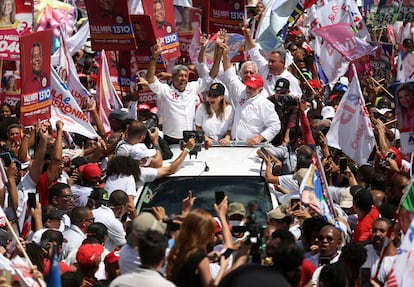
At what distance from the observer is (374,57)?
2202 centimetres

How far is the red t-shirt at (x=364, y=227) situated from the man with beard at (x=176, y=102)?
3.94 metres

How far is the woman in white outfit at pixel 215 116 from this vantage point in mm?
14773

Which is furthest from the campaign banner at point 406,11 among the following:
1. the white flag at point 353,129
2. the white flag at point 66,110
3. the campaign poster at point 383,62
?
the white flag at point 66,110

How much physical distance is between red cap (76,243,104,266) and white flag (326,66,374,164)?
440cm

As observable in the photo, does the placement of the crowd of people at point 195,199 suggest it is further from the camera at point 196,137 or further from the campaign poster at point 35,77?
the campaign poster at point 35,77

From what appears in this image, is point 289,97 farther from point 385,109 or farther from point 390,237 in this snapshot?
point 390,237

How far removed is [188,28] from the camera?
19047 millimetres

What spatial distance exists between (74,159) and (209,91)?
1647mm

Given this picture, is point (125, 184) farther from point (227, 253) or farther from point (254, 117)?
point (227, 253)

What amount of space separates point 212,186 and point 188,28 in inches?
291

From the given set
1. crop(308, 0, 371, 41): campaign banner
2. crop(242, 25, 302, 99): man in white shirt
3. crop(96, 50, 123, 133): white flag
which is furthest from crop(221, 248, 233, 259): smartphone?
crop(308, 0, 371, 41): campaign banner

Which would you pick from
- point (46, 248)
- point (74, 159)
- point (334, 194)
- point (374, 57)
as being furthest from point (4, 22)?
point (374, 57)

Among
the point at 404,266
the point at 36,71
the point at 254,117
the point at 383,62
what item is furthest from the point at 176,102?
the point at 383,62

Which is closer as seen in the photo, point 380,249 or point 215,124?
point 380,249
